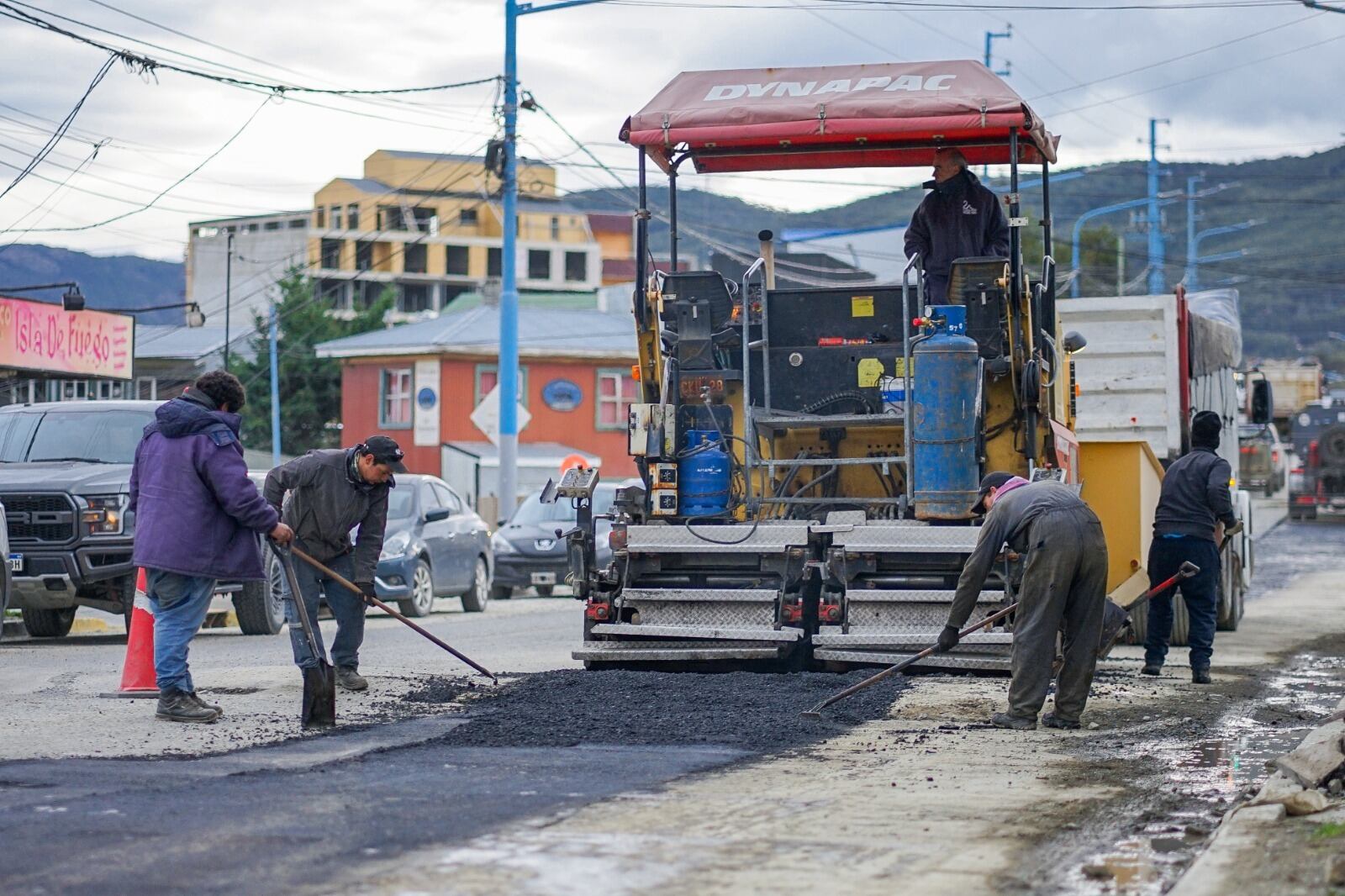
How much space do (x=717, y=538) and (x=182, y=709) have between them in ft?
11.4

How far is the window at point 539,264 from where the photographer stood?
112 meters

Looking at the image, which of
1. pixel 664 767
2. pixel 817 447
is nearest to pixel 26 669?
pixel 817 447

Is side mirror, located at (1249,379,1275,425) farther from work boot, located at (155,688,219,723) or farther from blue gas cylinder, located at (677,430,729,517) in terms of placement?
work boot, located at (155,688,219,723)

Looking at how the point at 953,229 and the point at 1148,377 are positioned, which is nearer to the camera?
the point at 953,229

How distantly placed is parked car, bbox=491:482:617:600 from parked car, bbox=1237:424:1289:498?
3652 centimetres

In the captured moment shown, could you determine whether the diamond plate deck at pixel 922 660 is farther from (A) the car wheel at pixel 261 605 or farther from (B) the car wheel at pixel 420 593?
(B) the car wheel at pixel 420 593

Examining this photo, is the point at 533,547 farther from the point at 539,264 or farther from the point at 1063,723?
the point at 539,264

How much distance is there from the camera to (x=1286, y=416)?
60.2 m

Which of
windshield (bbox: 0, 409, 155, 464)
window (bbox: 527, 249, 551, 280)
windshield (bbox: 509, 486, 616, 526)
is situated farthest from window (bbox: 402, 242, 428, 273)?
windshield (bbox: 0, 409, 155, 464)

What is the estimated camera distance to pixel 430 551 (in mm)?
20266

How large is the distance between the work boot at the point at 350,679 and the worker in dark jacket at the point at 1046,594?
11.5 feet

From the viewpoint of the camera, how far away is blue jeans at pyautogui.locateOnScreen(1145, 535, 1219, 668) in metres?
12.4

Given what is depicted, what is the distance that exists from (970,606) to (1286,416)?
2112 inches

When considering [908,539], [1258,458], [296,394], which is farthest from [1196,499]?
[296,394]
